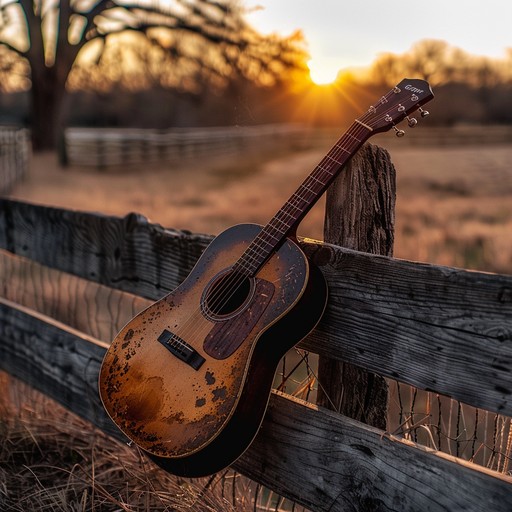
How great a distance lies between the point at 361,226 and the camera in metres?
2.10

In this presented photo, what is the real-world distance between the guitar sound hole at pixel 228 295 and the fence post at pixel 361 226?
33 cm

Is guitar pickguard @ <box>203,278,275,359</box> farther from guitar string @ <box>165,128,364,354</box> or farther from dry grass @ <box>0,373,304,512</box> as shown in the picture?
dry grass @ <box>0,373,304,512</box>

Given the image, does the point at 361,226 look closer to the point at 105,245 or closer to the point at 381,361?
the point at 381,361

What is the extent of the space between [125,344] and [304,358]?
59cm

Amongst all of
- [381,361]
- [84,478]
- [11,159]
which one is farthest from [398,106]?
[11,159]

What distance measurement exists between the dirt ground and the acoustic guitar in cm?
550

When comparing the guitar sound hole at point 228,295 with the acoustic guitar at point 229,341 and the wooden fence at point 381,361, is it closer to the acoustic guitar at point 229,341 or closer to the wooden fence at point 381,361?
the acoustic guitar at point 229,341

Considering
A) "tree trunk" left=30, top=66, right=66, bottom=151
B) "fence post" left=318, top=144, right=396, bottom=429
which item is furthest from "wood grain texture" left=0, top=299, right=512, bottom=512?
"tree trunk" left=30, top=66, right=66, bottom=151

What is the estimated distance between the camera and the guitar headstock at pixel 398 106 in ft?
6.48

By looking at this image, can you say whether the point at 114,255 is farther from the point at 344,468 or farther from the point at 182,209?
the point at 182,209

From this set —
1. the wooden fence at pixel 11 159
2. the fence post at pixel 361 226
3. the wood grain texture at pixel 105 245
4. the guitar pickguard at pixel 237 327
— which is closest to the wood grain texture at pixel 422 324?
the fence post at pixel 361 226

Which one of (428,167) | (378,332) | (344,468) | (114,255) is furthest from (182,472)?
(428,167)

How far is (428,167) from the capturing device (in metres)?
20.8

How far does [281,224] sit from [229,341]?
397 millimetres
